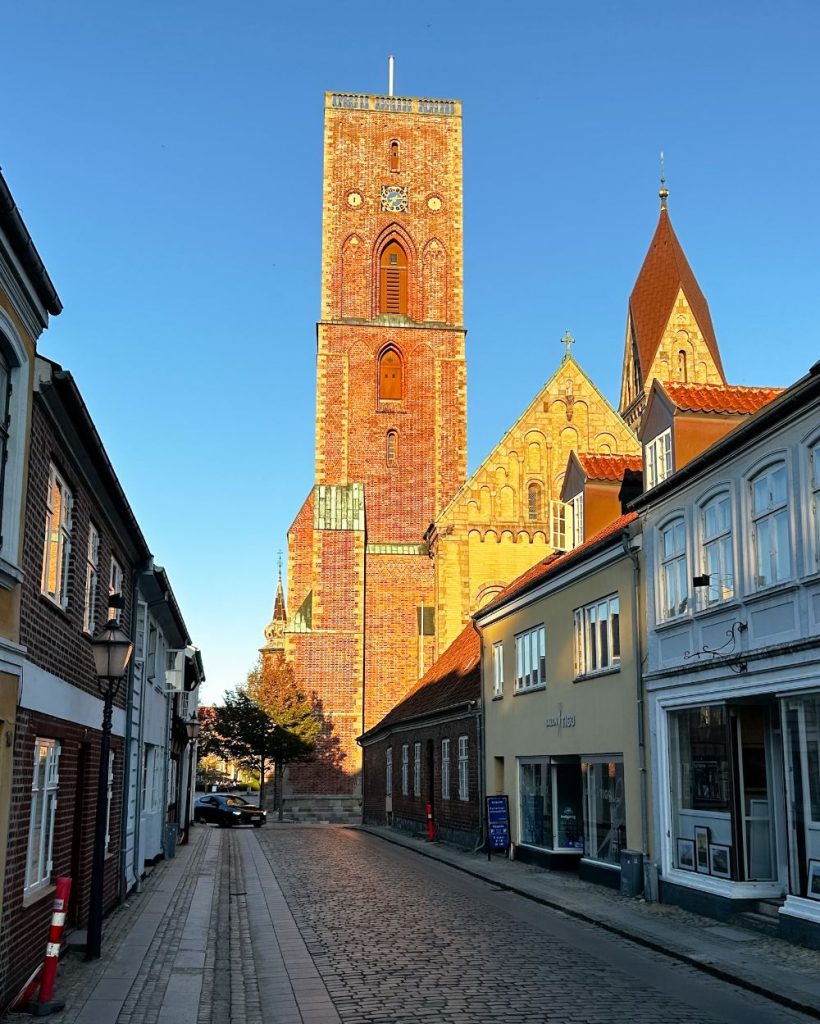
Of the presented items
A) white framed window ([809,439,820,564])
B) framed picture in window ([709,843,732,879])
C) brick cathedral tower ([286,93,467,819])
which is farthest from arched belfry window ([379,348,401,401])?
white framed window ([809,439,820,564])

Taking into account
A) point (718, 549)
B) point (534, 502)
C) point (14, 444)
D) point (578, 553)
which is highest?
point (534, 502)

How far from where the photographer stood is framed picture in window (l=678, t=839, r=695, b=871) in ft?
50.0

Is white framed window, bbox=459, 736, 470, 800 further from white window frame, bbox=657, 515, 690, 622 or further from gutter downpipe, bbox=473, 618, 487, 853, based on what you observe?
white window frame, bbox=657, 515, 690, 622

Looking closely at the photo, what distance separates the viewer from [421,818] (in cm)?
3297

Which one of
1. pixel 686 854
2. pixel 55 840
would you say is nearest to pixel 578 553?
pixel 686 854

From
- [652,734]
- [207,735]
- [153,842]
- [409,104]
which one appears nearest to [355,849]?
[153,842]

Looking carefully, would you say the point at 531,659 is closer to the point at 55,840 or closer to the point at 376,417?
the point at 55,840

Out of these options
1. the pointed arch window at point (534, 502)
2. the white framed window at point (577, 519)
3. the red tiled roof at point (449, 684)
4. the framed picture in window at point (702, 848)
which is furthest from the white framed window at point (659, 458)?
the pointed arch window at point (534, 502)

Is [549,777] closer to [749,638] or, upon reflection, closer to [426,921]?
[426,921]

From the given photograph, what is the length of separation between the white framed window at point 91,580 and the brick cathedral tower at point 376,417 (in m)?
36.0

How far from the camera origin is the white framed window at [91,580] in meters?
12.5

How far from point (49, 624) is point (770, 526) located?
8164 millimetres

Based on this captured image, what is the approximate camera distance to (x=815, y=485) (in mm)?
12312

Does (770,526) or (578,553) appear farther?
(578,553)
